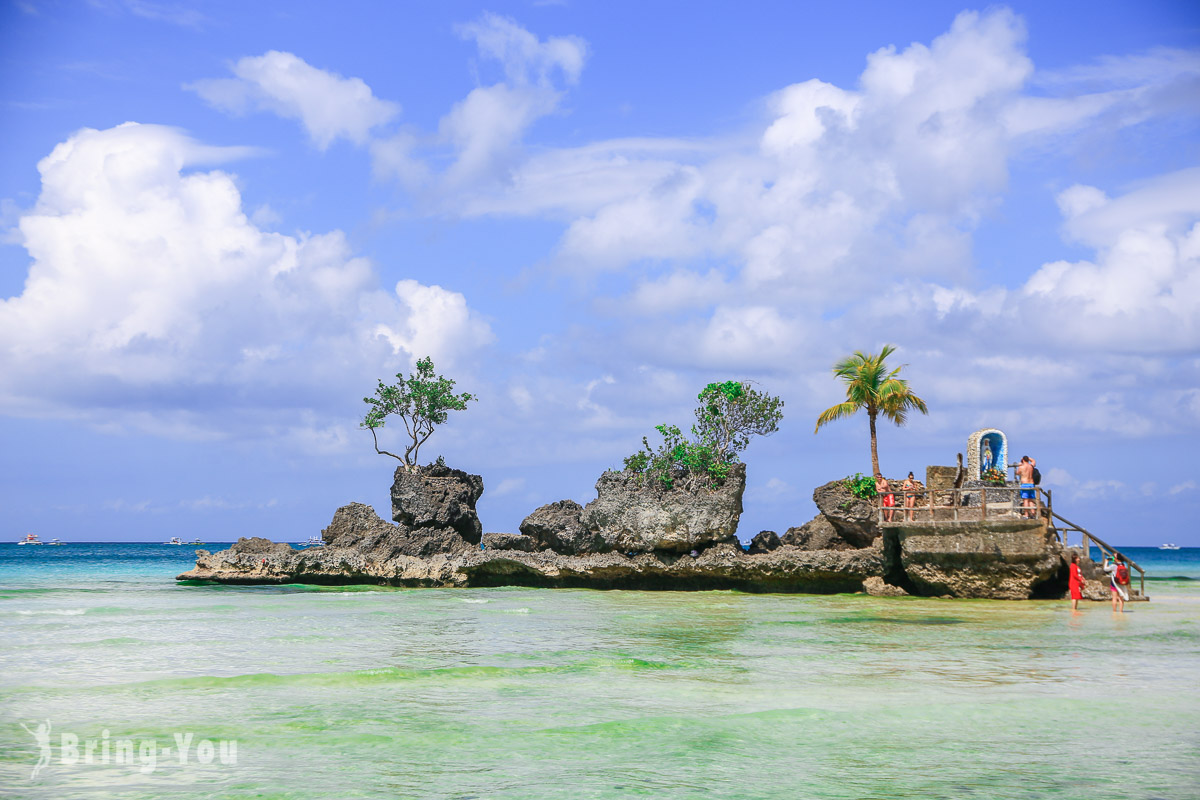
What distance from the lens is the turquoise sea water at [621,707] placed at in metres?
7.52

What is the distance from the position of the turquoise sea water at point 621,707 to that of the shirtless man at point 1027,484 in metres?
3.48

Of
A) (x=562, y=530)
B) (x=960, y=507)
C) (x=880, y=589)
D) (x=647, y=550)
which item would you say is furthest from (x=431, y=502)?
(x=960, y=507)

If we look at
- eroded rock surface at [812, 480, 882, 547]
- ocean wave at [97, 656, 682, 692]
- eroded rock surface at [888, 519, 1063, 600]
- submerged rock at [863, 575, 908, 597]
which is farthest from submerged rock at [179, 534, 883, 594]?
ocean wave at [97, 656, 682, 692]

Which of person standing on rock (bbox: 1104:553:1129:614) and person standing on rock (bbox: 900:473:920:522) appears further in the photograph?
person standing on rock (bbox: 900:473:920:522)

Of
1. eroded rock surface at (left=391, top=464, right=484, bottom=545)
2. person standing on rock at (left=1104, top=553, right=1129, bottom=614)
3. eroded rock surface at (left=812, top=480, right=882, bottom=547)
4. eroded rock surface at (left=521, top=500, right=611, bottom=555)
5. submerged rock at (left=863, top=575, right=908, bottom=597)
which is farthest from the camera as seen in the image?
eroded rock surface at (left=391, top=464, right=484, bottom=545)

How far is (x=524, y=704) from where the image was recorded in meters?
10.8

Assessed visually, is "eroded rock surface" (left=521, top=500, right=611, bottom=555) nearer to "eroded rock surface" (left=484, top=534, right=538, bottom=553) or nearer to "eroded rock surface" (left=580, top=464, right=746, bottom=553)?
"eroded rock surface" (left=484, top=534, right=538, bottom=553)

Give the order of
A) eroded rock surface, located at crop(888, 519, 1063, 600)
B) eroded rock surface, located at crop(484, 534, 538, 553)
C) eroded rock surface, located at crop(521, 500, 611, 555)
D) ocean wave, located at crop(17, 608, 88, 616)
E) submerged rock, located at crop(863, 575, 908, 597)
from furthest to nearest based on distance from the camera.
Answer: eroded rock surface, located at crop(484, 534, 538, 553) < eroded rock surface, located at crop(521, 500, 611, 555) < submerged rock, located at crop(863, 575, 908, 597) < ocean wave, located at crop(17, 608, 88, 616) < eroded rock surface, located at crop(888, 519, 1063, 600)

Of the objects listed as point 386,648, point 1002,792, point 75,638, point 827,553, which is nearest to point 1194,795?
point 1002,792

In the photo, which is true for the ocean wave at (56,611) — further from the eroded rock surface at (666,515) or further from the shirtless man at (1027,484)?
the shirtless man at (1027,484)

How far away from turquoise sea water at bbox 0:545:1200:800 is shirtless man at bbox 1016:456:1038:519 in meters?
3.48

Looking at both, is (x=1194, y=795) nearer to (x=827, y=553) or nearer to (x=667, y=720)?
(x=667, y=720)

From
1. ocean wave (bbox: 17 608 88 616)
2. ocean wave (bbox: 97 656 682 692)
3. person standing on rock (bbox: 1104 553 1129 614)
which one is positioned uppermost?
person standing on rock (bbox: 1104 553 1129 614)
